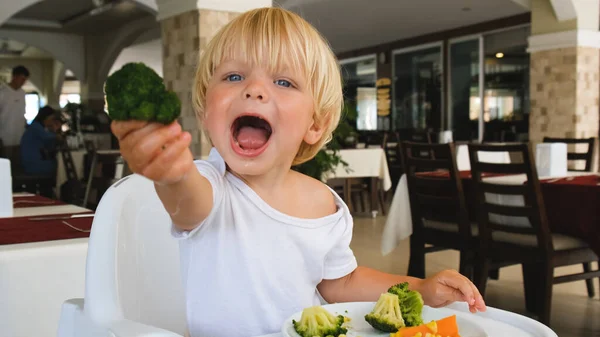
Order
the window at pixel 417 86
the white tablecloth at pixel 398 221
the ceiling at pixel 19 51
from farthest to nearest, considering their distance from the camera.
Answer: the ceiling at pixel 19 51
the window at pixel 417 86
the white tablecloth at pixel 398 221

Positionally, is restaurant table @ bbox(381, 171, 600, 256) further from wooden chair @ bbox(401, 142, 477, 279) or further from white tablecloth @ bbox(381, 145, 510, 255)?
white tablecloth @ bbox(381, 145, 510, 255)

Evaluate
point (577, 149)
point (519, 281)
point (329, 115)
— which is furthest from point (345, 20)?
point (329, 115)

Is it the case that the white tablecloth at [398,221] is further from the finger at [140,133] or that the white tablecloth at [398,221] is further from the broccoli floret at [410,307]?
the finger at [140,133]

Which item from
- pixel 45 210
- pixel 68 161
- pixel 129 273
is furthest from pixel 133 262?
pixel 68 161

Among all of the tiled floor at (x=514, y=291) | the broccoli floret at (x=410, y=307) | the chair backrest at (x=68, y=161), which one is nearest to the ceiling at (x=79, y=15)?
the chair backrest at (x=68, y=161)

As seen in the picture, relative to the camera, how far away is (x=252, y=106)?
74 cm

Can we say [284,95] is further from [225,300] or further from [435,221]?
[435,221]

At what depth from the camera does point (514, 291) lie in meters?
3.79

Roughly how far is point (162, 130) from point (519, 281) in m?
3.94

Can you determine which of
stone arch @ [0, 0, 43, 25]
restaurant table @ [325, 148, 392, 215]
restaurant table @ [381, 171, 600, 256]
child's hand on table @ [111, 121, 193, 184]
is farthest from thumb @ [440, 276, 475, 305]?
stone arch @ [0, 0, 43, 25]

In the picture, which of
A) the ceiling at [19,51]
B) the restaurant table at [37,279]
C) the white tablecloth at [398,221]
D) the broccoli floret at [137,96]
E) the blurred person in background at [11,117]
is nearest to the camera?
the broccoli floret at [137,96]

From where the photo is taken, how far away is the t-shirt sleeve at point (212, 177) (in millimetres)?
764

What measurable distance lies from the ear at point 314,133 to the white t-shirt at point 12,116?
7.76 m

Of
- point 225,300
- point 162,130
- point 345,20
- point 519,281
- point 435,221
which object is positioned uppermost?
point 345,20
